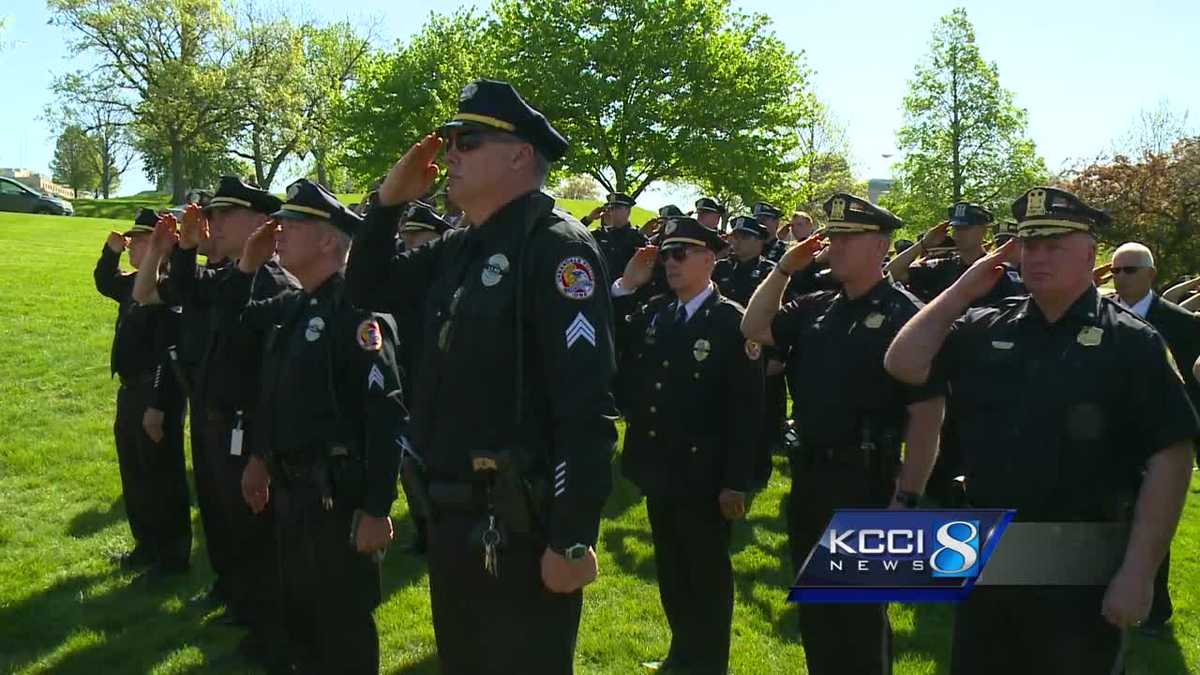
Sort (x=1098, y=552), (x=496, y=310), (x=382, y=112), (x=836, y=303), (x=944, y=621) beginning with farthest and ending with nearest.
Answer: (x=382, y=112), (x=944, y=621), (x=836, y=303), (x=1098, y=552), (x=496, y=310)

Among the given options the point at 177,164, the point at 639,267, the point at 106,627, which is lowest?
the point at 106,627

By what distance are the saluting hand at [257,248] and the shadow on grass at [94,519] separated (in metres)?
3.89

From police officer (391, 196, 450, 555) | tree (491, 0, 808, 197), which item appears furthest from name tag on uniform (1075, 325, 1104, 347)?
tree (491, 0, 808, 197)

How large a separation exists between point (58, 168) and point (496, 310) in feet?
269

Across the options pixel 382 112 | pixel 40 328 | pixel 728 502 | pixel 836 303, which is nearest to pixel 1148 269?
pixel 836 303

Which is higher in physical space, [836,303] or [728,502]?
[836,303]

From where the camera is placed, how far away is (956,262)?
359 inches

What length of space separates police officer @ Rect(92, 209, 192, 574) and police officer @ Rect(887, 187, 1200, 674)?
5386 mm

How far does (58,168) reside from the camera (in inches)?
2840

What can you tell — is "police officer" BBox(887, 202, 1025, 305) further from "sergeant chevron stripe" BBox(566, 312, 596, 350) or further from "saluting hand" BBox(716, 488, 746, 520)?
"sergeant chevron stripe" BBox(566, 312, 596, 350)

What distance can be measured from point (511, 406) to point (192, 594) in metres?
4.60

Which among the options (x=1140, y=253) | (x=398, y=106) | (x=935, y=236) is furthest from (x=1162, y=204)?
(x=398, y=106)

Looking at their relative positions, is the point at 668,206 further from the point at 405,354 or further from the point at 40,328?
the point at 40,328

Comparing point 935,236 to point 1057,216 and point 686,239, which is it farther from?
point 1057,216
